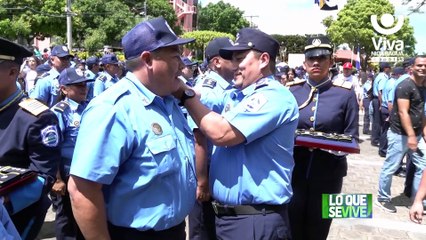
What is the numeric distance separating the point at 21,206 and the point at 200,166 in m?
1.11

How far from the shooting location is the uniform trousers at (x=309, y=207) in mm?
3609

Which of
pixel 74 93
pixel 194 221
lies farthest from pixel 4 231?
pixel 74 93

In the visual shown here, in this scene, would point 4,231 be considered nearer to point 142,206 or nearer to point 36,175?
point 142,206

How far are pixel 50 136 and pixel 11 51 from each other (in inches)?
20.5

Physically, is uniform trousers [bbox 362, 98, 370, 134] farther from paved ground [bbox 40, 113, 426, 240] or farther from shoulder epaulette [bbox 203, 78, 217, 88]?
shoulder epaulette [bbox 203, 78, 217, 88]

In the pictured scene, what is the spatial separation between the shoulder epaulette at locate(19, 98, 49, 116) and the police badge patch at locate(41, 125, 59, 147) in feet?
0.34

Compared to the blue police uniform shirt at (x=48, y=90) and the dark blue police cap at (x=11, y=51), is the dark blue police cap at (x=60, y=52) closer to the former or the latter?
the blue police uniform shirt at (x=48, y=90)

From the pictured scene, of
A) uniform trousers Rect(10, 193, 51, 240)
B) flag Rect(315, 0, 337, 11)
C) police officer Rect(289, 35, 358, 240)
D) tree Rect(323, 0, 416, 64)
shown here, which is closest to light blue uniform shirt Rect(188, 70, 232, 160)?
police officer Rect(289, 35, 358, 240)

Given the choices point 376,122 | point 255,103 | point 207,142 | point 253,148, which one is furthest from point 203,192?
point 376,122

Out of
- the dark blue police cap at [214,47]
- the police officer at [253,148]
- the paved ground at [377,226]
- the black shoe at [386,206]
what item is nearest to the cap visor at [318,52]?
the dark blue police cap at [214,47]

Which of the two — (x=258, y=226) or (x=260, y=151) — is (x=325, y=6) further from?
(x=258, y=226)

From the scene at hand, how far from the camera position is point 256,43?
104 inches

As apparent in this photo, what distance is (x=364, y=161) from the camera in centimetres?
912

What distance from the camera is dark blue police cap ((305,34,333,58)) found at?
3.77m
